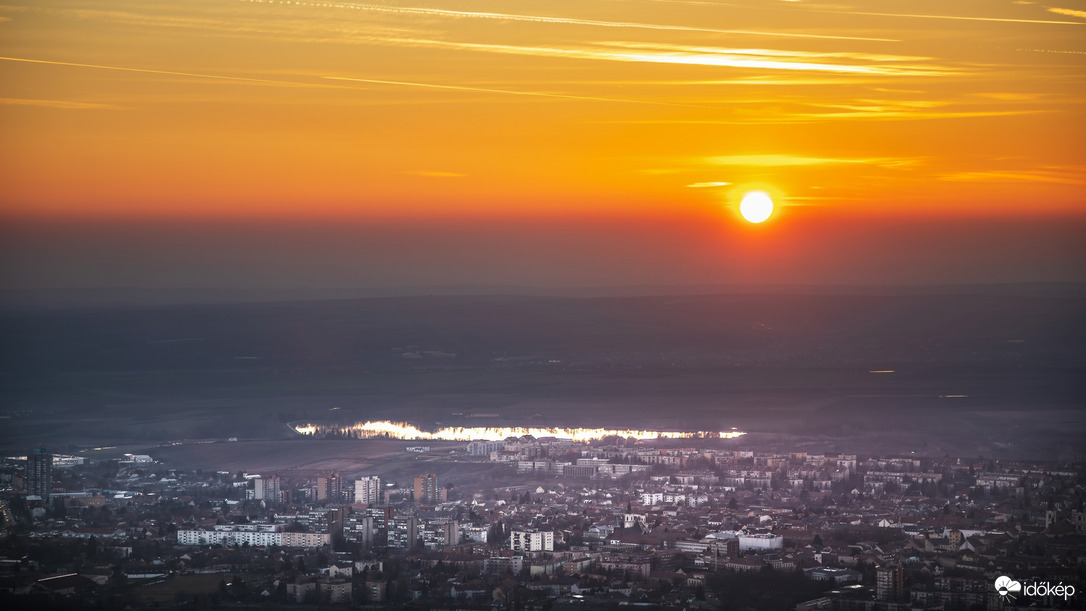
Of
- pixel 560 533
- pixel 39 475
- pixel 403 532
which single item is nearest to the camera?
pixel 560 533

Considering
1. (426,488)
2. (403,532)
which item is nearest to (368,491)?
(426,488)

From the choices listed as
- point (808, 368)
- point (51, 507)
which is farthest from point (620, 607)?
point (808, 368)

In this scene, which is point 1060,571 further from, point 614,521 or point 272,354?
point 272,354

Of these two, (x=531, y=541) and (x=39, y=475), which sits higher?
(x=39, y=475)

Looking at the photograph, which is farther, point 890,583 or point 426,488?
point 426,488

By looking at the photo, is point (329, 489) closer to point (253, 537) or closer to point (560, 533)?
point (253, 537)

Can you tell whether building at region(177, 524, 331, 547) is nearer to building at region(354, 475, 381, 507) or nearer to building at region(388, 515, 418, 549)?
building at region(388, 515, 418, 549)

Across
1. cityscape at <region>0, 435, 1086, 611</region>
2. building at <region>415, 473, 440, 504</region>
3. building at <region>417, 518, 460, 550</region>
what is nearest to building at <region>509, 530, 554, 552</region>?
cityscape at <region>0, 435, 1086, 611</region>
